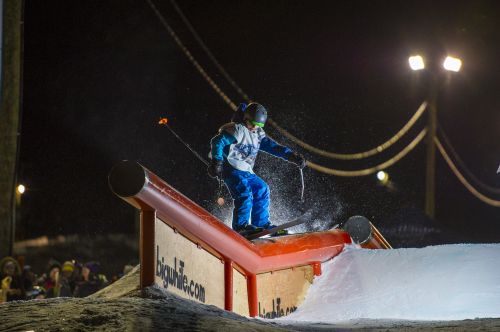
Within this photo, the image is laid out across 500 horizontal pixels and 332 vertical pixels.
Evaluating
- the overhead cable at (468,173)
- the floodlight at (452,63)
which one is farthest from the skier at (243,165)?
the overhead cable at (468,173)

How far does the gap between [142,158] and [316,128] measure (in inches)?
255

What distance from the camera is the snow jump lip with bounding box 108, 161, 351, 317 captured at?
4840mm

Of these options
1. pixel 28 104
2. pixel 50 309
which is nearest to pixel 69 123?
pixel 28 104

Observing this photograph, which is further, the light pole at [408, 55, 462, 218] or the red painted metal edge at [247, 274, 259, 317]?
the light pole at [408, 55, 462, 218]

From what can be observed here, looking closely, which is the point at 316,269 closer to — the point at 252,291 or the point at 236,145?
the point at 252,291

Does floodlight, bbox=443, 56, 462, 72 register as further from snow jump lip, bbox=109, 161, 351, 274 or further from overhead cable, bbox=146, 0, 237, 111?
snow jump lip, bbox=109, 161, 351, 274

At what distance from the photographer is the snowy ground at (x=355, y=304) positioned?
383 centimetres

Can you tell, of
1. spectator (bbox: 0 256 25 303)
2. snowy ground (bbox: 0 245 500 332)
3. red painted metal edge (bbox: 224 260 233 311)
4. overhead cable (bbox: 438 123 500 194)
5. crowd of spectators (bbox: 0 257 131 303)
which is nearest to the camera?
snowy ground (bbox: 0 245 500 332)

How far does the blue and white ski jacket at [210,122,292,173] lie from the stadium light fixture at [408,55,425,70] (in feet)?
28.7

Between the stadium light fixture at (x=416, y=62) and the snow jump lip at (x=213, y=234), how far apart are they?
27.0 ft

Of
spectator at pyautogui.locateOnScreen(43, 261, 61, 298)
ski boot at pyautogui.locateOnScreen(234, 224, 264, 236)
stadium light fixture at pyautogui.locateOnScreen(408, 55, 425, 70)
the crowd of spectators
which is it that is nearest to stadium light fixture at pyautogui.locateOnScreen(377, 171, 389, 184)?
stadium light fixture at pyautogui.locateOnScreen(408, 55, 425, 70)

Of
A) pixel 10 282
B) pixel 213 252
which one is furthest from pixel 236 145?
pixel 10 282

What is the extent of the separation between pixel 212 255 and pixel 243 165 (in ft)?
4.74

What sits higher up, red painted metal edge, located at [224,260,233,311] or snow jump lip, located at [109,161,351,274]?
snow jump lip, located at [109,161,351,274]
